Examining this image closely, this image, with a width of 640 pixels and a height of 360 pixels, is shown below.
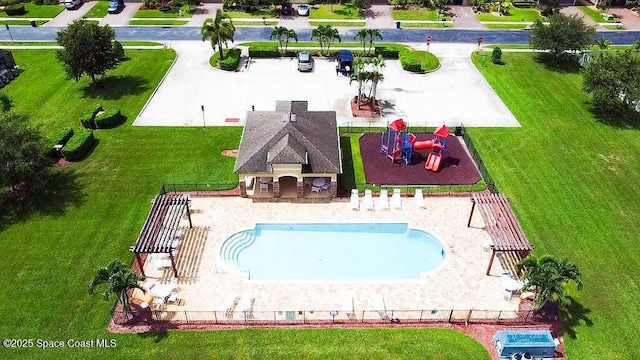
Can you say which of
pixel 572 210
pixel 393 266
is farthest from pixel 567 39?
pixel 393 266

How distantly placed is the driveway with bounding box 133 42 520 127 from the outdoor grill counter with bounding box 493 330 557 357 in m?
26.7

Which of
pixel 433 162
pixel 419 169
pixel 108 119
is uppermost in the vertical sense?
pixel 108 119

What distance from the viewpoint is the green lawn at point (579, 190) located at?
30.8 m

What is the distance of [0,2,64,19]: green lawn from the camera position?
77.5m

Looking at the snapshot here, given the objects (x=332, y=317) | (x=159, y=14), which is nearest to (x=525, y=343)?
(x=332, y=317)

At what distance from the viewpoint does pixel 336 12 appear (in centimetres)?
7931

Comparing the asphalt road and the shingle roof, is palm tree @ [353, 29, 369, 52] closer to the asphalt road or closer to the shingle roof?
the asphalt road

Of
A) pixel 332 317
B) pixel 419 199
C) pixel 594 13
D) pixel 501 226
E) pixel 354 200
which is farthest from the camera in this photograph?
pixel 594 13

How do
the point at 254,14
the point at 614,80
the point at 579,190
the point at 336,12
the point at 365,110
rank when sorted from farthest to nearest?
the point at 336,12 < the point at 254,14 < the point at 365,110 < the point at 614,80 < the point at 579,190

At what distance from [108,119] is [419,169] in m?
31.9

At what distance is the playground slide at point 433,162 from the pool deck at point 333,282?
15.3 feet

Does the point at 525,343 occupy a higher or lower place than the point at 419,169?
lower

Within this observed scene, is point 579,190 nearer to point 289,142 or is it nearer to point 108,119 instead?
point 289,142

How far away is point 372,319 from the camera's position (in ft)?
101
